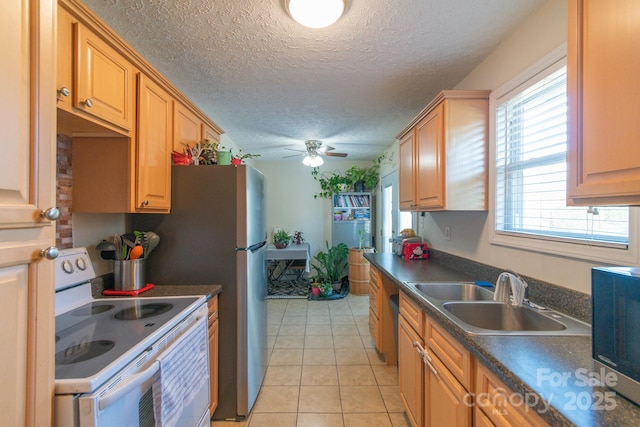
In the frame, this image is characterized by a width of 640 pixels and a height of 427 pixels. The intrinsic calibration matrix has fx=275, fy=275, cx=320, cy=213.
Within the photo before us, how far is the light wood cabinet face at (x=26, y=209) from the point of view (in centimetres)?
60

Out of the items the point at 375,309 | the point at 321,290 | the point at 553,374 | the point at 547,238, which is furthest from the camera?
the point at 321,290

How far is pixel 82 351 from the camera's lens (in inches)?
38.4

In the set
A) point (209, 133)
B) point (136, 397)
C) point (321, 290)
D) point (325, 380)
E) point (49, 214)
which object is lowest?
point (325, 380)

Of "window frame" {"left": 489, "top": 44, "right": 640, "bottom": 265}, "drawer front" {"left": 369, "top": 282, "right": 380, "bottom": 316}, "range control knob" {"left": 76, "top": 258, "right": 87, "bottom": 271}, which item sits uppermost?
"window frame" {"left": 489, "top": 44, "right": 640, "bottom": 265}

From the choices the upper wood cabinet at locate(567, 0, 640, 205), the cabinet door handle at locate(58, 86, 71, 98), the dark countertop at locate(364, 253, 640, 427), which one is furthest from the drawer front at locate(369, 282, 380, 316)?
the cabinet door handle at locate(58, 86, 71, 98)

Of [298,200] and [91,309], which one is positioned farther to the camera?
[298,200]

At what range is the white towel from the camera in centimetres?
105

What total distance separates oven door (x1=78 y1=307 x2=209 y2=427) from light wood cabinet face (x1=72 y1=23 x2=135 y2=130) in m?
1.05

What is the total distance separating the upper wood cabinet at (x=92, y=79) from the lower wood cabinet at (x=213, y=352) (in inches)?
44.0

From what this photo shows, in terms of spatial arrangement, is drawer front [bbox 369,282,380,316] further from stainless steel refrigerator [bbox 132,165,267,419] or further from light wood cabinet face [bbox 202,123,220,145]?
light wood cabinet face [bbox 202,123,220,145]

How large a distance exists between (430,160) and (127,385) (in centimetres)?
204

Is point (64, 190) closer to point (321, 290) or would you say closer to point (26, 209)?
point (26, 209)

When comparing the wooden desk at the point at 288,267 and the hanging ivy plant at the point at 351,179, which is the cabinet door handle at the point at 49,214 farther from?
the hanging ivy plant at the point at 351,179

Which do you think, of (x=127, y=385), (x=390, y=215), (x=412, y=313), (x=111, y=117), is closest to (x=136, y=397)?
(x=127, y=385)
